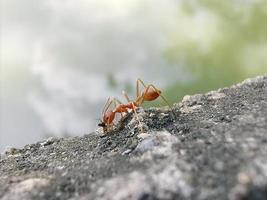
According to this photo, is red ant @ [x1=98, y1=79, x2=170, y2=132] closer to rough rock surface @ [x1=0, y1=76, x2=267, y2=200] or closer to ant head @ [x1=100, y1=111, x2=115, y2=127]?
ant head @ [x1=100, y1=111, x2=115, y2=127]

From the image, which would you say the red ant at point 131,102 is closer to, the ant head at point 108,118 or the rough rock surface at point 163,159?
the ant head at point 108,118

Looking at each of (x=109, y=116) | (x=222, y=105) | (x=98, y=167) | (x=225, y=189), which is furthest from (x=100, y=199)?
(x=109, y=116)

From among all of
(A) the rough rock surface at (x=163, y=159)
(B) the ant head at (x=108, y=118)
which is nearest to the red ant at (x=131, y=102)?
(B) the ant head at (x=108, y=118)

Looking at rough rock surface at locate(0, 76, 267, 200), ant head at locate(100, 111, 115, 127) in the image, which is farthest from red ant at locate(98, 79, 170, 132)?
rough rock surface at locate(0, 76, 267, 200)

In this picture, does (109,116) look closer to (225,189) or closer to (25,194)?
(25,194)

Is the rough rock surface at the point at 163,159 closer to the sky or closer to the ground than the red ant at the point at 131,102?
closer to the ground

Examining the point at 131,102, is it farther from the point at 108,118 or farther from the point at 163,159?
the point at 163,159

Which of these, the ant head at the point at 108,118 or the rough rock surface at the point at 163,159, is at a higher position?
the ant head at the point at 108,118

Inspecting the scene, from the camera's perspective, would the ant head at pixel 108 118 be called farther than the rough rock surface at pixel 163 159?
Yes
